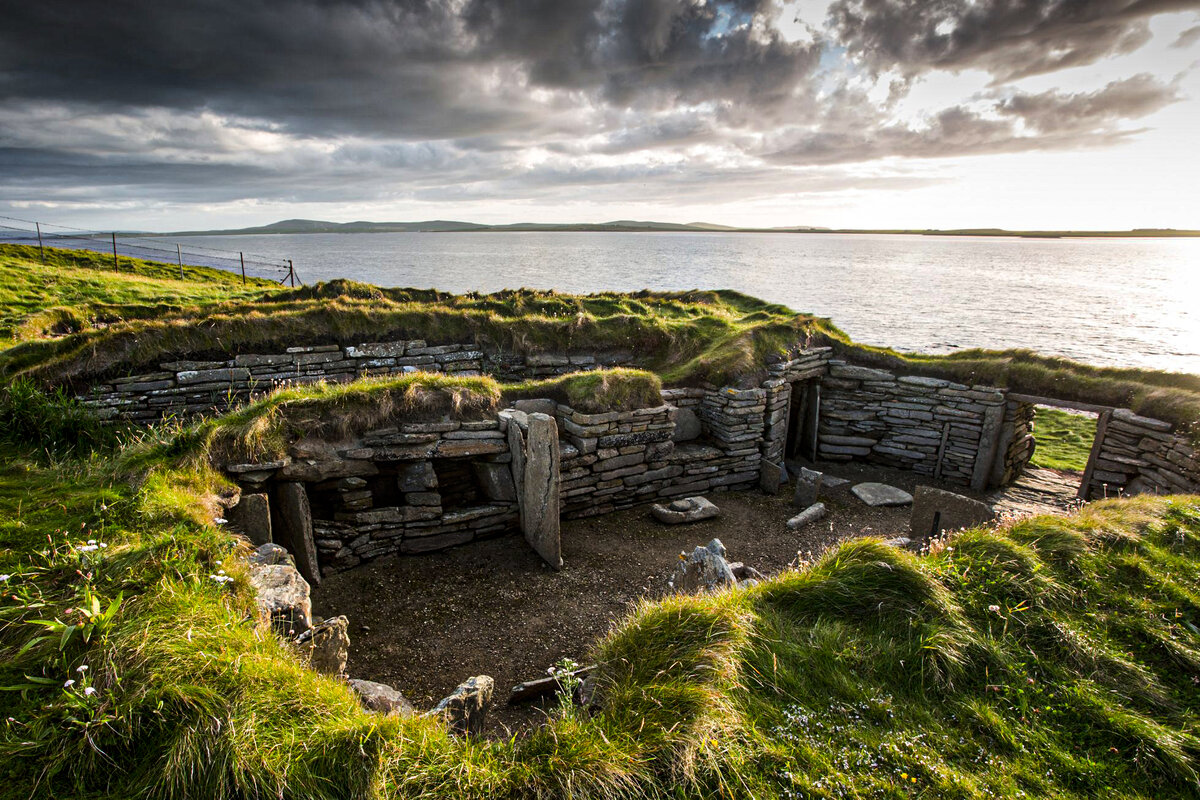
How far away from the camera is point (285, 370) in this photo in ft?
38.3

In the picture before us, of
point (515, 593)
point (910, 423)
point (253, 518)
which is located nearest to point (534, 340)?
point (515, 593)

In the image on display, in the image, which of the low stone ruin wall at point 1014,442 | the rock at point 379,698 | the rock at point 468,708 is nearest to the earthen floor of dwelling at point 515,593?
the rock at point 468,708

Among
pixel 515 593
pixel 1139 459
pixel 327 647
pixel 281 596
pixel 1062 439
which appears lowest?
pixel 1062 439

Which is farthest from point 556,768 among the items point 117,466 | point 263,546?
point 117,466

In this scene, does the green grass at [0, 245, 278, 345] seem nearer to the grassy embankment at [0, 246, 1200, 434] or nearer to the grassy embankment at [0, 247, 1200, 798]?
the grassy embankment at [0, 246, 1200, 434]

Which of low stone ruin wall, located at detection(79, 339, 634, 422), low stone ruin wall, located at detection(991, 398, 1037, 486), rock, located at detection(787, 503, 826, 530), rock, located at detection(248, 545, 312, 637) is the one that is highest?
low stone ruin wall, located at detection(79, 339, 634, 422)

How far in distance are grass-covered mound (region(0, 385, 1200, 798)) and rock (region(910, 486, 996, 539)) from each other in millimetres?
3200

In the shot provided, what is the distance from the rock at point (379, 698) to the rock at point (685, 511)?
5.73 m

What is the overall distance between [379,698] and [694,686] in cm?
267

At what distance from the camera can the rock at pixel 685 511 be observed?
962 cm

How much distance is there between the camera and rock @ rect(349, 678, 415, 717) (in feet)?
14.0

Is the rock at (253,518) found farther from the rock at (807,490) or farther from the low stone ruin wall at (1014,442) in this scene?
the low stone ruin wall at (1014,442)

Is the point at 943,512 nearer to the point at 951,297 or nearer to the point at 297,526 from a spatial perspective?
the point at 297,526

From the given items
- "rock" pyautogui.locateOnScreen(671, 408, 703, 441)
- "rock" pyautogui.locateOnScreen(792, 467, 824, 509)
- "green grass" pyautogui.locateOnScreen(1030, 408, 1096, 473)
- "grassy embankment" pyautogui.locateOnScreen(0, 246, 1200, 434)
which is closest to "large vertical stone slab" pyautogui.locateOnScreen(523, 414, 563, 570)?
"rock" pyautogui.locateOnScreen(671, 408, 703, 441)
